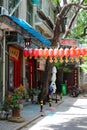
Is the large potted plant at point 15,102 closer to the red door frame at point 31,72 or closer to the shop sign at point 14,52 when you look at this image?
the shop sign at point 14,52

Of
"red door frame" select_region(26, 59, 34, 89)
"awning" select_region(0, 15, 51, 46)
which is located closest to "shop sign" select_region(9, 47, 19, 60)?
"awning" select_region(0, 15, 51, 46)

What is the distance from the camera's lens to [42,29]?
36.6 m

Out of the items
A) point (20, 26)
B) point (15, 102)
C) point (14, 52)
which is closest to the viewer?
point (15, 102)

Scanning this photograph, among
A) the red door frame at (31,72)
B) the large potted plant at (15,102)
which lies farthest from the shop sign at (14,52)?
the large potted plant at (15,102)

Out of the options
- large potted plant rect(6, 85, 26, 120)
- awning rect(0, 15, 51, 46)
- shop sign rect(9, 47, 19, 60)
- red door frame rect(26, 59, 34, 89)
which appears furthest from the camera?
red door frame rect(26, 59, 34, 89)

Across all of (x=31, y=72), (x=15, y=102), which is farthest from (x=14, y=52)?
(x=15, y=102)

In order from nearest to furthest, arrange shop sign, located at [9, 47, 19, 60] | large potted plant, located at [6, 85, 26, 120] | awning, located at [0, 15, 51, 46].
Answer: large potted plant, located at [6, 85, 26, 120]
awning, located at [0, 15, 51, 46]
shop sign, located at [9, 47, 19, 60]

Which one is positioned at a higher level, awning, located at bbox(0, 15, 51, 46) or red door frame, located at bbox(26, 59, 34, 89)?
awning, located at bbox(0, 15, 51, 46)

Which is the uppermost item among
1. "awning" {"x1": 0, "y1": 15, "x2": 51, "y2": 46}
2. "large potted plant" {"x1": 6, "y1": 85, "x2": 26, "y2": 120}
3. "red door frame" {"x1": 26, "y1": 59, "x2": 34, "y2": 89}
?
"awning" {"x1": 0, "y1": 15, "x2": 51, "y2": 46}

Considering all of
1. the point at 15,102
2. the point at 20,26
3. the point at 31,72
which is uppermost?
the point at 20,26

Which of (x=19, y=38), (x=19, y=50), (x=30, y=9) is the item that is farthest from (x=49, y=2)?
(x=19, y=38)

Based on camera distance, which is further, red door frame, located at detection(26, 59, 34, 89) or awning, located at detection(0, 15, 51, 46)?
red door frame, located at detection(26, 59, 34, 89)

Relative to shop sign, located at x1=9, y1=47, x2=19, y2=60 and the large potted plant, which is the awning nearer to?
shop sign, located at x1=9, y1=47, x2=19, y2=60

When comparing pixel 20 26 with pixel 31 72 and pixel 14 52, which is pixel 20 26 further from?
pixel 31 72
